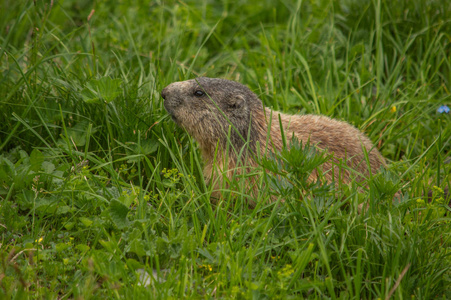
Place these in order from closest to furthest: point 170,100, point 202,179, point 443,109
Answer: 1. point 202,179
2. point 170,100
3. point 443,109

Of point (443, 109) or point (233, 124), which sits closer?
point (233, 124)

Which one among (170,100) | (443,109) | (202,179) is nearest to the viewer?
(202,179)

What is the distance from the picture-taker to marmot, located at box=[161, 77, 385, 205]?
4590mm

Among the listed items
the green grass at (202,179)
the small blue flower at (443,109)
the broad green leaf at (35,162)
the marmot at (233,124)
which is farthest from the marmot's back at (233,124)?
the broad green leaf at (35,162)

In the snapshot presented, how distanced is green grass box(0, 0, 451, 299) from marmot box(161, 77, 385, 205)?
209 millimetres

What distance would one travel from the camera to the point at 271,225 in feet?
11.7

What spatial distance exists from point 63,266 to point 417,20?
17.2 feet

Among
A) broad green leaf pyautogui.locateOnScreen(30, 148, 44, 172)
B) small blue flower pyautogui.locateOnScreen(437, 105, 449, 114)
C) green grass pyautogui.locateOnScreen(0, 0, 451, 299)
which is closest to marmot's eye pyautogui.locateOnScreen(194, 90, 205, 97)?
green grass pyautogui.locateOnScreen(0, 0, 451, 299)

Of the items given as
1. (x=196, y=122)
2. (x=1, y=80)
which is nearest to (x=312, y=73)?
(x=196, y=122)

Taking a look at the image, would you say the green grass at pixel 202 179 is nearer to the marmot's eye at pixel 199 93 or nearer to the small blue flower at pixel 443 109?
the small blue flower at pixel 443 109

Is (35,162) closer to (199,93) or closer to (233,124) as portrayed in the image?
(199,93)

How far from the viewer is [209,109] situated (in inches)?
183

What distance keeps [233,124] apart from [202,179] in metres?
0.85

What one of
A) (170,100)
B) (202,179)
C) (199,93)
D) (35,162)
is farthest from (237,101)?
(35,162)
